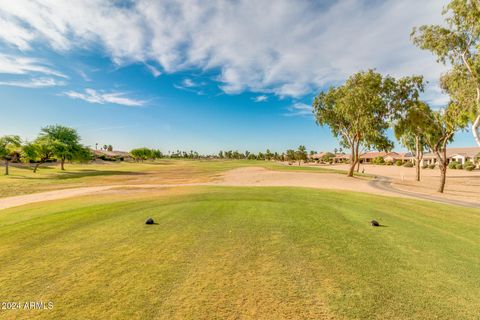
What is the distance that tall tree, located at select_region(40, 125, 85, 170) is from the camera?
5966 cm

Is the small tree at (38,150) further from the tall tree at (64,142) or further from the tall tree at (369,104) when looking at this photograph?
the tall tree at (369,104)

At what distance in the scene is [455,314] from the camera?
4.29 metres

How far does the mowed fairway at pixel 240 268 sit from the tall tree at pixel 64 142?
6133 cm

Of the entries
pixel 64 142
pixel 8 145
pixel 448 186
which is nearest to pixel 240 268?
pixel 448 186

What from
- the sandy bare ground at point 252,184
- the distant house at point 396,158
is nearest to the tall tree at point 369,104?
the sandy bare ground at point 252,184

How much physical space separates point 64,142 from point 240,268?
77.6 meters

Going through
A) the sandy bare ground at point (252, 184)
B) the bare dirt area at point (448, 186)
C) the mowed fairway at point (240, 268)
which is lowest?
the bare dirt area at point (448, 186)

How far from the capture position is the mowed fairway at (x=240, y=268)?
439cm

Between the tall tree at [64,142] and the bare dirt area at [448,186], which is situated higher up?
the tall tree at [64,142]

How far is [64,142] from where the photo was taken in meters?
64.8

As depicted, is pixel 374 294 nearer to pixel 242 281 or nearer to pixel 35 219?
pixel 242 281

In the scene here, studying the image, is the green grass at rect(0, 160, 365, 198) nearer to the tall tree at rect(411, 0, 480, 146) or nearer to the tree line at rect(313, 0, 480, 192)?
the tree line at rect(313, 0, 480, 192)

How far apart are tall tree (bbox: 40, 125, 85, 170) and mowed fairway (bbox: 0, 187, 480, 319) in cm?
6133

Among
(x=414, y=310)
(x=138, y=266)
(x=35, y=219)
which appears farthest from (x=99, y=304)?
(x=35, y=219)
